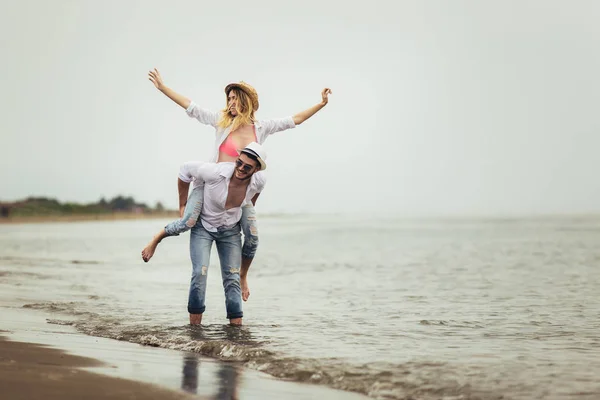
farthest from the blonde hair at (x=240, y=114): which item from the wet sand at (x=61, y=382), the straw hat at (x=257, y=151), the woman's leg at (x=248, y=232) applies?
the wet sand at (x=61, y=382)

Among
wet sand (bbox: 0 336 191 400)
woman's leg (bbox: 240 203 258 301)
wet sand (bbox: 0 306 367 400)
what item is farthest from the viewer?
woman's leg (bbox: 240 203 258 301)

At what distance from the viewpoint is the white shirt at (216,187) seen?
6.79m

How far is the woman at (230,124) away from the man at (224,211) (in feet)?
0.35

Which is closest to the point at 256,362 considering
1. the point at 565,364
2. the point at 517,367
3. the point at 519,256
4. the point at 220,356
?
the point at 220,356

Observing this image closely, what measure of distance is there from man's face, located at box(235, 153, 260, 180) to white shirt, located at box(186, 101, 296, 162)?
1.13 feet

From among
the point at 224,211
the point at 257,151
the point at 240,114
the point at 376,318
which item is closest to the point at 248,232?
the point at 224,211

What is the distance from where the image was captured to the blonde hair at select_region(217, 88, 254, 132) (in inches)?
272

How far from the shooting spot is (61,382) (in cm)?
439

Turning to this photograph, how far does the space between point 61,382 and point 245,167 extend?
274cm

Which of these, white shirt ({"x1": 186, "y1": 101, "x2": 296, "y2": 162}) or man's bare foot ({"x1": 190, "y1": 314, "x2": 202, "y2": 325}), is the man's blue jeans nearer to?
man's bare foot ({"x1": 190, "y1": 314, "x2": 202, "y2": 325})

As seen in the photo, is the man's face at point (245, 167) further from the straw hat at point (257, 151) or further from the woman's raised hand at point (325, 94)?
the woman's raised hand at point (325, 94)

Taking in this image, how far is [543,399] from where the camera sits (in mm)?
4562

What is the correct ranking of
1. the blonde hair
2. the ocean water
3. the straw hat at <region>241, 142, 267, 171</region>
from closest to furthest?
the ocean water < the straw hat at <region>241, 142, 267, 171</region> < the blonde hair

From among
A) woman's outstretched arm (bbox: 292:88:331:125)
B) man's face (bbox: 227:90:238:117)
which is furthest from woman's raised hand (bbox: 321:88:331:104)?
man's face (bbox: 227:90:238:117)
